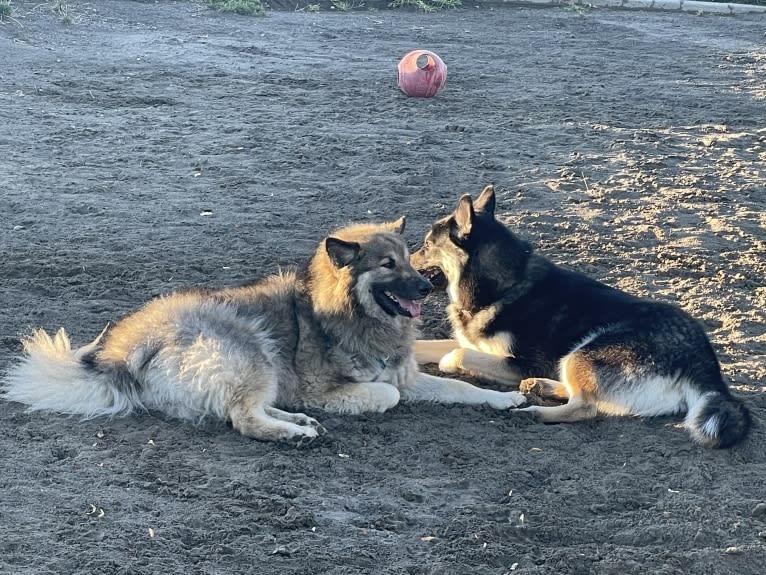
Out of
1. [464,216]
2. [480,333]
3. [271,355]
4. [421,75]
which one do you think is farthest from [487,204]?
[421,75]

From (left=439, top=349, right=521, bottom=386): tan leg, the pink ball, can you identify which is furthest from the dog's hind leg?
the pink ball

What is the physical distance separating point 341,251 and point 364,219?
270 centimetres

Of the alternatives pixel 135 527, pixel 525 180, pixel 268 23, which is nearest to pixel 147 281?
pixel 135 527

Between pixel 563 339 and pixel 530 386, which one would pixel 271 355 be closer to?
pixel 530 386

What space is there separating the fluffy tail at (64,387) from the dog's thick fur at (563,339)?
6.65 ft

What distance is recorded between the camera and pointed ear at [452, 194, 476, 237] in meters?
5.79

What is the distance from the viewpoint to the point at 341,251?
514 cm

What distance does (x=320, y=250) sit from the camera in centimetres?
542

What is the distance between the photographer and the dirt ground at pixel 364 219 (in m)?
3.89

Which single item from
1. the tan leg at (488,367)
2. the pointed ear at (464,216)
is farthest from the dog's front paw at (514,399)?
the pointed ear at (464,216)

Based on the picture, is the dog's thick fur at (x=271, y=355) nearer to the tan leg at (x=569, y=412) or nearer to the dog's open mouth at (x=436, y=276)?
the tan leg at (x=569, y=412)

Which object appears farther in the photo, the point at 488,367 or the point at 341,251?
the point at 488,367

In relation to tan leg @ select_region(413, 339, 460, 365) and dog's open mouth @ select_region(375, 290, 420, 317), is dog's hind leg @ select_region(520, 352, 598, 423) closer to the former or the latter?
dog's open mouth @ select_region(375, 290, 420, 317)

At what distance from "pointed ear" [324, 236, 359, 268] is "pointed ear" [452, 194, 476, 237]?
2.96ft
